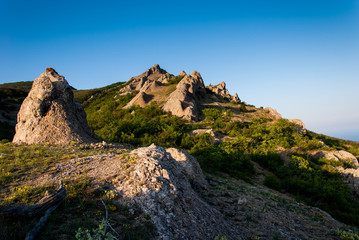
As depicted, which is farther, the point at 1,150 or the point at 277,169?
the point at 277,169

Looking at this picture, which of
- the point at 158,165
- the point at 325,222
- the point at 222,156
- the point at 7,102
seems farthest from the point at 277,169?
the point at 7,102

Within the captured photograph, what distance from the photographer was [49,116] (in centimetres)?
1130

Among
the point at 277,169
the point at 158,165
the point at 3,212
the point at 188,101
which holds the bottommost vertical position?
the point at 277,169

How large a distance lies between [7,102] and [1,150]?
47.4 meters

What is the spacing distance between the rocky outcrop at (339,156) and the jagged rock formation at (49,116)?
27494 mm

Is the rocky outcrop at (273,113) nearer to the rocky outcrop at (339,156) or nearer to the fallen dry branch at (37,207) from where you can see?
the rocky outcrop at (339,156)

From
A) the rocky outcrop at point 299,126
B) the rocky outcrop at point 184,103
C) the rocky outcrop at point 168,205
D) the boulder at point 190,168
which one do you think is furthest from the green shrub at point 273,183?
the rocky outcrop at point 299,126

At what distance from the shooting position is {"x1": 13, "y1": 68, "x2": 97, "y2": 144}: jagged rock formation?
1078cm

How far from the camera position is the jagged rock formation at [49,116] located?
10781mm

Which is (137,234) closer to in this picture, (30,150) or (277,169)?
(30,150)

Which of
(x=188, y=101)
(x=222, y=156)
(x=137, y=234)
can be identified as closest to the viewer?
(x=137, y=234)

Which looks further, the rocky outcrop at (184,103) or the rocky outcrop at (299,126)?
the rocky outcrop at (184,103)

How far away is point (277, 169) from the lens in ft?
64.7

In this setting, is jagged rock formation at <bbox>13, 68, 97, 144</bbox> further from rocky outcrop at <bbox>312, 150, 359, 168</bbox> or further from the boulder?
rocky outcrop at <bbox>312, 150, 359, 168</bbox>
